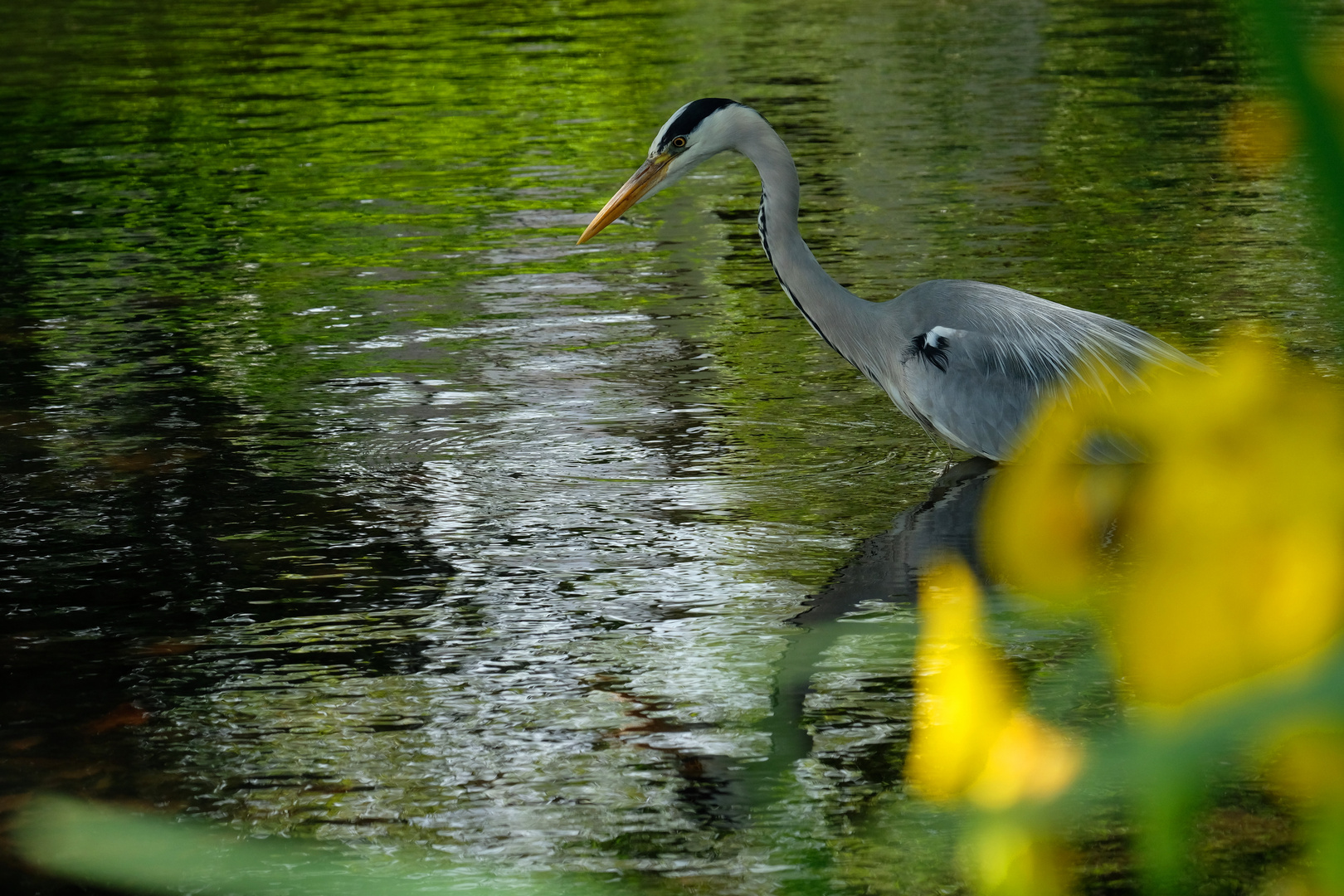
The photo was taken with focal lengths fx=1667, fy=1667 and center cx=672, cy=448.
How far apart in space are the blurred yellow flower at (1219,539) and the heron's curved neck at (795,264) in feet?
18.5

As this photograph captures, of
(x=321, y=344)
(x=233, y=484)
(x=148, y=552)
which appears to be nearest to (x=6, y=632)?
(x=148, y=552)

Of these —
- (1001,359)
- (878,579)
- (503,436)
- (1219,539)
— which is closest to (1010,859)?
(1219,539)

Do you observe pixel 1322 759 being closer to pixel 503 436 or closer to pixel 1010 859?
pixel 1010 859

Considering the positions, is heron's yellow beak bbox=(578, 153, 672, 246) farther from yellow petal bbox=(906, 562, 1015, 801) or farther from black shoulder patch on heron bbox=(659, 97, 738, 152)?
yellow petal bbox=(906, 562, 1015, 801)

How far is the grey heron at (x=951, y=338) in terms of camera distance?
6152 mm

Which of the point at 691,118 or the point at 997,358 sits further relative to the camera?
the point at 691,118

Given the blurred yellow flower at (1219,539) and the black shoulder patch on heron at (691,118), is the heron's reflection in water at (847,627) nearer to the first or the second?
the black shoulder patch on heron at (691,118)

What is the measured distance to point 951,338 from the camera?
626cm

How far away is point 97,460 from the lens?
6922 millimetres

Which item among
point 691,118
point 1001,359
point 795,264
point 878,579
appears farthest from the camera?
point 691,118

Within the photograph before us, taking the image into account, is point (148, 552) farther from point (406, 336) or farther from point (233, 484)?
point (406, 336)

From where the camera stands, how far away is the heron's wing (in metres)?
6.12

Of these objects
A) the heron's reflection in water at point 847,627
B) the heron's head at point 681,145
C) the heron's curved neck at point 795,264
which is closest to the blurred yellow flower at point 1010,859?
the heron's reflection in water at point 847,627

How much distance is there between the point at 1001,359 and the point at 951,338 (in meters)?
0.21
